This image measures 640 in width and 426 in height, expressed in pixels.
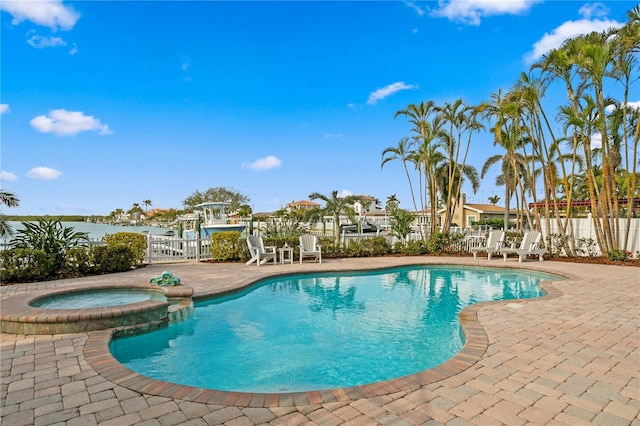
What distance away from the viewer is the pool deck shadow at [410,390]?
2469mm

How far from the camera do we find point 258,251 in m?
10.8

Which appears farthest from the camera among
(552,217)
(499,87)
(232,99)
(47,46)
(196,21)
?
(232,99)

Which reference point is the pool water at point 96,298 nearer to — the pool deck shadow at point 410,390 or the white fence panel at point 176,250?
the pool deck shadow at point 410,390

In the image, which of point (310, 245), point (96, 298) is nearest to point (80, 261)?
point (96, 298)

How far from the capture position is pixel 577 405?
8.66 ft

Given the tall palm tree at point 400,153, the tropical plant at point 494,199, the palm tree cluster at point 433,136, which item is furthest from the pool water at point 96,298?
the tropical plant at point 494,199

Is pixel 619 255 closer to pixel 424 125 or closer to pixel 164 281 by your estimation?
pixel 424 125

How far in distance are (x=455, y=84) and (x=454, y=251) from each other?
23.9ft

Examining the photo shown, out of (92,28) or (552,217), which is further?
(552,217)

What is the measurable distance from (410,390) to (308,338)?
2.42 m

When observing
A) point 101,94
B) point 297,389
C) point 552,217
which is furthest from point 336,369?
point 552,217

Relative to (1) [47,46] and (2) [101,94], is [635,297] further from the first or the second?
(2) [101,94]

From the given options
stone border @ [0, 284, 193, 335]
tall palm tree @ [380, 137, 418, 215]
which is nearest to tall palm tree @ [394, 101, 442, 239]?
tall palm tree @ [380, 137, 418, 215]

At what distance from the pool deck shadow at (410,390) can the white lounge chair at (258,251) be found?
6.47 metres
